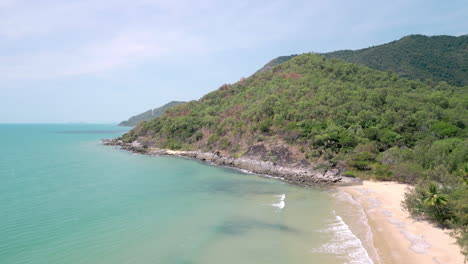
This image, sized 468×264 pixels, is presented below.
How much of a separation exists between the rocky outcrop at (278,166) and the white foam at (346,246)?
18982mm

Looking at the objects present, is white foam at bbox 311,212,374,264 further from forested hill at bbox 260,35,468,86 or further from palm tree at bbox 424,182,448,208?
forested hill at bbox 260,35,468,86

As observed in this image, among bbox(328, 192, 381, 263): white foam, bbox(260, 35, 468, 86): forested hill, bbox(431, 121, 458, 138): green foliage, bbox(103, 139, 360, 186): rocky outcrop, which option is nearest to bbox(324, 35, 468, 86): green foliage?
bbox(260, 35, 468, 86): forested hill

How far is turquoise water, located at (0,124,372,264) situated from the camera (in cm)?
1889

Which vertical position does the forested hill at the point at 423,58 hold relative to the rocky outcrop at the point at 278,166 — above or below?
above

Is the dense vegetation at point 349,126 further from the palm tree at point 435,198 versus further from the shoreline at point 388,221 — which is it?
the shoreline at point 388,221

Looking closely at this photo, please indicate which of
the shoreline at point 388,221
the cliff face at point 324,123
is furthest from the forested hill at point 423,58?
the shoreline at point 388,221

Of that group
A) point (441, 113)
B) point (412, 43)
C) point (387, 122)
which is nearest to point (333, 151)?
point (387, 122)

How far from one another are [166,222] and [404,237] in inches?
802

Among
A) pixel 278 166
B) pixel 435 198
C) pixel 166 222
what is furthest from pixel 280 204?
pixel 278 166

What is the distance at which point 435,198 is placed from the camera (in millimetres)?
21578

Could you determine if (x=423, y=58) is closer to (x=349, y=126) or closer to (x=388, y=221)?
(x=349, y=126)

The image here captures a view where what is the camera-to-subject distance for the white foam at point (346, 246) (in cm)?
1792

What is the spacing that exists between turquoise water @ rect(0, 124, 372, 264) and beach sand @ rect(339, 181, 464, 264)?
6.88 feet

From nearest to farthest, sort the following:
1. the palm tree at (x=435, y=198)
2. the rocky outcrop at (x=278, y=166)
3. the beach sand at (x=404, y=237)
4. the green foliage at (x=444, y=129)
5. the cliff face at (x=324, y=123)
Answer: the beach sand at (x=404, y=237), the palm tree at (x=435, y=198), the rocky outcrop at (x=278, y=166), the cliff face at (x=324, y=123), the green foliage at (x=444, y=129)
